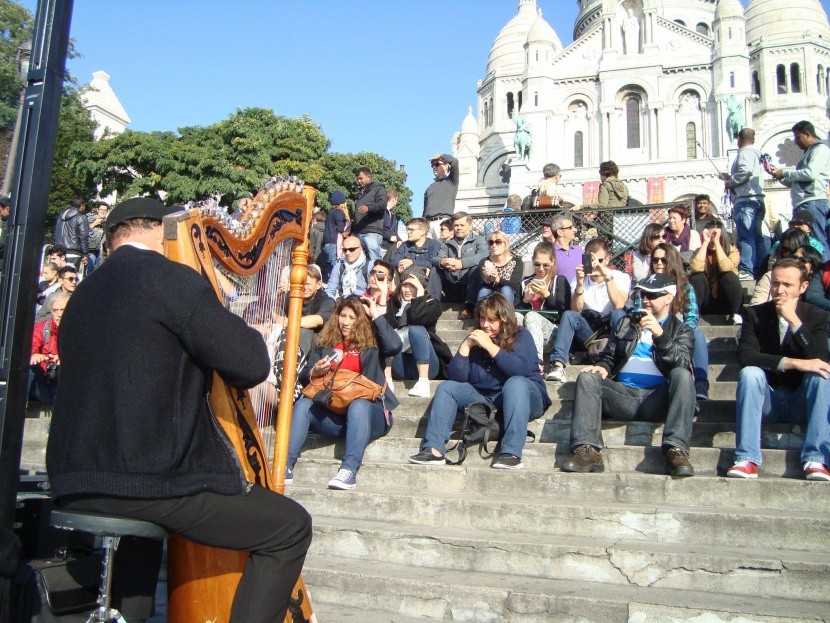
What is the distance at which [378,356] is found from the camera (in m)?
6.12

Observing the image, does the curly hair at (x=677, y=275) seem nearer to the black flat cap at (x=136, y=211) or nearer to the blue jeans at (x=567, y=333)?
the blue jeans at (x=567, y=333)

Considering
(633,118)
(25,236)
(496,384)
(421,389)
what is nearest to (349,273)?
(421,389)

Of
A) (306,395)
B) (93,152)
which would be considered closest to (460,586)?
(306,395)

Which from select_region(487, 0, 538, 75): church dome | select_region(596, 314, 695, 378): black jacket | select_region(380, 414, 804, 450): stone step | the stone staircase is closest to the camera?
the stone staircase

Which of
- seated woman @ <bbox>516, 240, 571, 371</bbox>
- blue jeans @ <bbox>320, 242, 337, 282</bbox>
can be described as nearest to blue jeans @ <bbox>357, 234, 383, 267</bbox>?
blue jeans @ <bbox>320, 242, 337, 282</bbox>

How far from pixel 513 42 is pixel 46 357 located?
73637mm

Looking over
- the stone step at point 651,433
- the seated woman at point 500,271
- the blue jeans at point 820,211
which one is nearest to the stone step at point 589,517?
the stone step at point 651,433

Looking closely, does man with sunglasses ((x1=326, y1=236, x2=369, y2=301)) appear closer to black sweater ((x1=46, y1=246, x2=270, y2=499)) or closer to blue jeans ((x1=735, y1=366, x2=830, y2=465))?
blue jeans ((x1=735, y1=366, x2=830, y2=465))

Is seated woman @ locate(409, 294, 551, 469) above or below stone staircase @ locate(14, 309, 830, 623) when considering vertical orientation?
above

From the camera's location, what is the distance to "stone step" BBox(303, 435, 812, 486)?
4938 millimetres

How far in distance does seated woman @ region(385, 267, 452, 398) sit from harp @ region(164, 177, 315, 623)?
2.90 metres

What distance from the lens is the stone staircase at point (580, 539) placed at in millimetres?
3914

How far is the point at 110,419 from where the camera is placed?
2371mm

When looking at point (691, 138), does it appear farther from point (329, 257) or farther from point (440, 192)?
point (329, 257)
